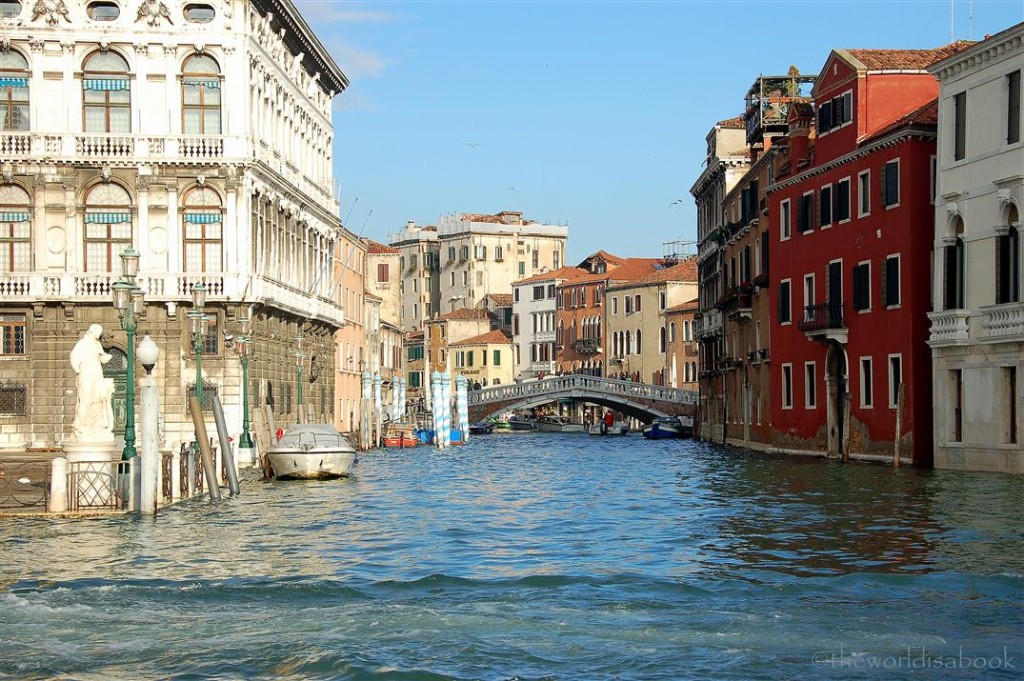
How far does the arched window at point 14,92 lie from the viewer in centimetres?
3997

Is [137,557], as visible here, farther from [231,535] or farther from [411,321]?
[411,321]

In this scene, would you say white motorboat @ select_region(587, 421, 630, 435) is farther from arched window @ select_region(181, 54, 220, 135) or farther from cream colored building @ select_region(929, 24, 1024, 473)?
cream colored building @ select_region(929, 24, 1024, 473)

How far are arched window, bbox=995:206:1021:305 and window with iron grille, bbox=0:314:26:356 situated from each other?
946 inches

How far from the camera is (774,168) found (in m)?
47.3

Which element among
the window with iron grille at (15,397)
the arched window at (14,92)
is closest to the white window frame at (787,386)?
the window with iron grille at (15,397)

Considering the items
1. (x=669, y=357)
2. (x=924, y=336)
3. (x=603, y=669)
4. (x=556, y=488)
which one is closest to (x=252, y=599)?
(x=603, y=669)

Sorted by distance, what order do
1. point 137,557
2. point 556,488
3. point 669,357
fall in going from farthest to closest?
1. point 669,357
2. point 556,488
3. point 137,557

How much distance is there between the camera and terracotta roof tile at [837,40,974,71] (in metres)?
39.6

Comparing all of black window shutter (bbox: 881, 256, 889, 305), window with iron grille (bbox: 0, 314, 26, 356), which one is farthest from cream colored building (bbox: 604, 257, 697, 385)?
window with iron grille (bbox: 0, 314, 26, 356)

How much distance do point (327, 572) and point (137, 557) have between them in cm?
261

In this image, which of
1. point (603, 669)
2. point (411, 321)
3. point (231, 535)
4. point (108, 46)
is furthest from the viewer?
point (411, 321)

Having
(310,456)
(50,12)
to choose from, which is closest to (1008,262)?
(310,456)

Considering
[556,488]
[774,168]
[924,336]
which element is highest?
[774,168]

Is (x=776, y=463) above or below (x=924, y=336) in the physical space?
below
